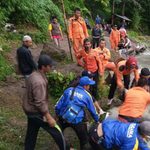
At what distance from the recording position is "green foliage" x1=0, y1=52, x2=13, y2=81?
610 centimetres

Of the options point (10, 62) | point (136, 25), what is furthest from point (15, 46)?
point (136, 25)

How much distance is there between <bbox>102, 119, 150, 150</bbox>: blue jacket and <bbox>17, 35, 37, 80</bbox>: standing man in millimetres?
2883

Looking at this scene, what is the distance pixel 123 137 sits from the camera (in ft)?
7.73

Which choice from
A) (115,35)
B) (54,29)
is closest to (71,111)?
(54,29)

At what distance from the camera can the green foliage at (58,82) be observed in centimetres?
553

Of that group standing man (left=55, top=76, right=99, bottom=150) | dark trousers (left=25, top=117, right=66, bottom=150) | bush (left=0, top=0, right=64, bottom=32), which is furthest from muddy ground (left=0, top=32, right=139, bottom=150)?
bush (left=0, top=0, right=64, bottom=32)

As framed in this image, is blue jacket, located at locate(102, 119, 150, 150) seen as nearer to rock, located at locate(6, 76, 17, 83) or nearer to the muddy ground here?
the muddy ground

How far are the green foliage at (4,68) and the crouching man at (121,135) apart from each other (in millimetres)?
4541

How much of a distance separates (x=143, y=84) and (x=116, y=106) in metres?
1.80

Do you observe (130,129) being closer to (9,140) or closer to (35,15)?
(9,140)

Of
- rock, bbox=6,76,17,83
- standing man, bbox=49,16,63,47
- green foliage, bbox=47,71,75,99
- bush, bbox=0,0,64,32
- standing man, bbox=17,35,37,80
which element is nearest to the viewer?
standing man, bbox=17,35,37,80

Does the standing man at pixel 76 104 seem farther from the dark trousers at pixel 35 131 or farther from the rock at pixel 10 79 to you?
the rock at pixel 10 79

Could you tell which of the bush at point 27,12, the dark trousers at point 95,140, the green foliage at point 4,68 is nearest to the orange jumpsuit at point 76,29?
the green foliage at point 4,68

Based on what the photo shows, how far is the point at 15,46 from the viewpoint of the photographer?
8.59 metres
